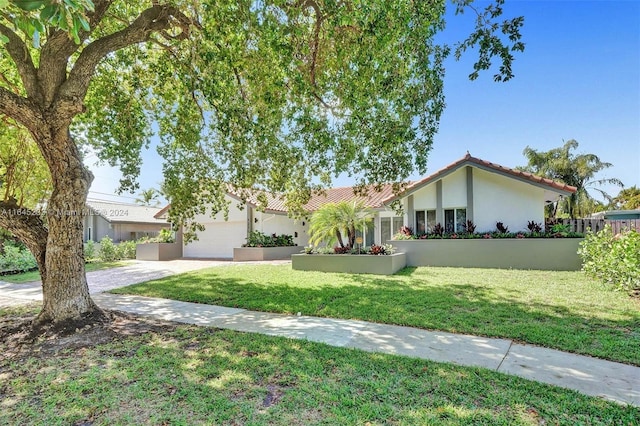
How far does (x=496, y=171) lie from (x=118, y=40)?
1411 centimetres

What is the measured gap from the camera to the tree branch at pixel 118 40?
6160mm

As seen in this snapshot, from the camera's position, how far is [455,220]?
52.1 feet

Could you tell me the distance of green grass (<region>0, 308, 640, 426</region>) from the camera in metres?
3.20

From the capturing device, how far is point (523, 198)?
585 inches

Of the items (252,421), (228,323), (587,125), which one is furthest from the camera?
(587,125)

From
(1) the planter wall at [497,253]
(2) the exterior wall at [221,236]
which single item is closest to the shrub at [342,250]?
(1) the planter wall at [497,253]

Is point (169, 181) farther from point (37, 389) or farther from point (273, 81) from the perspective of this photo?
point (37, 389)

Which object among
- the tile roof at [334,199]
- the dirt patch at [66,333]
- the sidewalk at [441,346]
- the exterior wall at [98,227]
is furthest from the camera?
the exterior wall at [98,227]

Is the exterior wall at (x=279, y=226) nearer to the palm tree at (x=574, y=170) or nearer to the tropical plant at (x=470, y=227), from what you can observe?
the tropical plant at (x=470, y=227)

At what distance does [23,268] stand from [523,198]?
77.2 feet

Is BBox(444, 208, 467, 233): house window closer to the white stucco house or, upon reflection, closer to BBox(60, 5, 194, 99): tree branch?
the white stucco house

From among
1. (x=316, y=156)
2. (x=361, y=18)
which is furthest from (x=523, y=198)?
(x=361, y=18)

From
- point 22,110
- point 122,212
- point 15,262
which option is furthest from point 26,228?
point 122,212

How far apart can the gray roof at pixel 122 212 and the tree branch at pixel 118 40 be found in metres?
25.2
